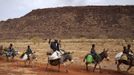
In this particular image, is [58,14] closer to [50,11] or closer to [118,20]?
[50,11]

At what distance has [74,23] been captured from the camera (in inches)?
3942

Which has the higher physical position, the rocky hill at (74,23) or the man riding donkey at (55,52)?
the rocky hill at (74,23)

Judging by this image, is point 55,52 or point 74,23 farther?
point 74,23

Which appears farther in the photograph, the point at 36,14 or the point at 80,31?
the point at 36,14

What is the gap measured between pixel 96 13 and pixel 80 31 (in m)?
13.0

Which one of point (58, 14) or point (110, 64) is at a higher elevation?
point (58, 14)

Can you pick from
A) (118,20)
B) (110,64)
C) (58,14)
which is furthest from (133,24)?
(110,64)

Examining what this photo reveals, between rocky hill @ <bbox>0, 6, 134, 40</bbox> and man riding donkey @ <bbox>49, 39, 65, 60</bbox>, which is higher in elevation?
rocky hill @ <bbox>0, 6, 134, 40</bbox>

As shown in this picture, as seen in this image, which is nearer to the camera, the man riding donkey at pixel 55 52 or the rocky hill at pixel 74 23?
the man riding donkey at pixel 55 52

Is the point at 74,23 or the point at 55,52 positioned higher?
the point at 74,23

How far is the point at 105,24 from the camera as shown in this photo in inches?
3861

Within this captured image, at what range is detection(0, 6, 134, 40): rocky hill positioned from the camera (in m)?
91.1

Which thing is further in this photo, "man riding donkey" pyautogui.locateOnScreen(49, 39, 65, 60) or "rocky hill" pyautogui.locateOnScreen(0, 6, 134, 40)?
"rocky hill" pyautogui.locateOnScreen(0, 6, 134, 40)

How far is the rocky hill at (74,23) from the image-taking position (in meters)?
91.1
